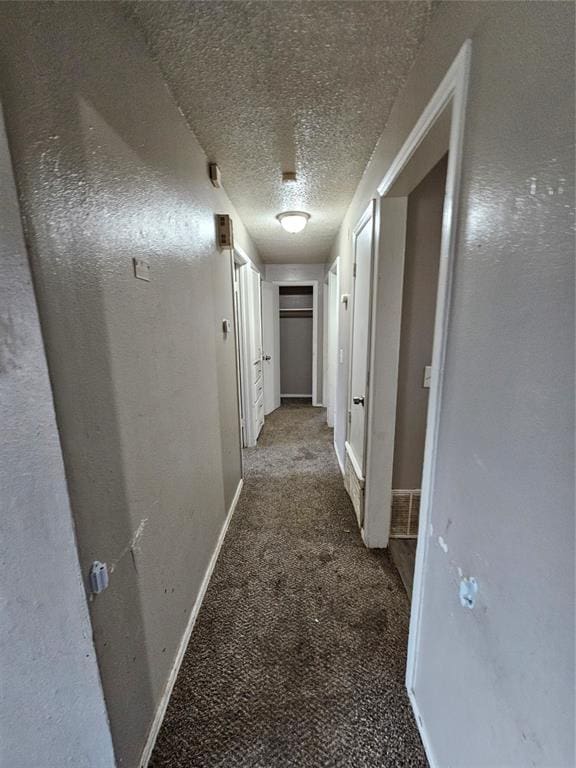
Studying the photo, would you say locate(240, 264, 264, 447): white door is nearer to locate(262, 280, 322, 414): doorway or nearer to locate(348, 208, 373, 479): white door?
locate(262, 280, 322, 414): doorway

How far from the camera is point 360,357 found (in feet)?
7.07

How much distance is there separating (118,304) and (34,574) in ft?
2.34

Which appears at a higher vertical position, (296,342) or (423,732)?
(296,342)

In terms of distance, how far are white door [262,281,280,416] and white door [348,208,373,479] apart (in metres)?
2.09

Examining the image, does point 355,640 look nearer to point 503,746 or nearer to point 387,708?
point 387,708

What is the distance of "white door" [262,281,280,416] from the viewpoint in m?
4.40

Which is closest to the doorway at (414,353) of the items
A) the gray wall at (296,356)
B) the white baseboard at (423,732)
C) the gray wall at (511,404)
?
the white baseboard at (423,732)

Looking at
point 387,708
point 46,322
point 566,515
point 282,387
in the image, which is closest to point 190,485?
point 46,322

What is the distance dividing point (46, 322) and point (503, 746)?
1.32 meters

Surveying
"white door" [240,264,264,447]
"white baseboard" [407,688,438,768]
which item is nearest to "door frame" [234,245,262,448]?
"white door" [240,264,264,447]

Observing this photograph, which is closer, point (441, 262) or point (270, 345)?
point (441, 262)

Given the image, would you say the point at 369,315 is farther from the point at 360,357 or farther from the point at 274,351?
the point at 274,351

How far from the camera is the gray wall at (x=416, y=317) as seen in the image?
5.36 feet

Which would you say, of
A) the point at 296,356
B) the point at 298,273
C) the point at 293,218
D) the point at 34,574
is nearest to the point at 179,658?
the point at 34,574
